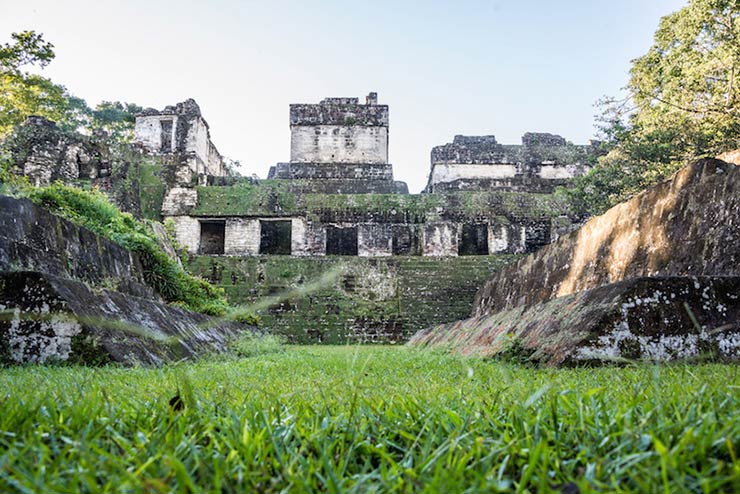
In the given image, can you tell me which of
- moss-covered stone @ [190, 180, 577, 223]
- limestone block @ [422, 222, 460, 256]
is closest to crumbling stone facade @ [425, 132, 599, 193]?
moss-covered stone @ [190, 180, 577, 223]

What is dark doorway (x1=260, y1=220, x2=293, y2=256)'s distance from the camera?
19.0 metres

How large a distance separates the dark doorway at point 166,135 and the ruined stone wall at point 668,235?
59.4 ft

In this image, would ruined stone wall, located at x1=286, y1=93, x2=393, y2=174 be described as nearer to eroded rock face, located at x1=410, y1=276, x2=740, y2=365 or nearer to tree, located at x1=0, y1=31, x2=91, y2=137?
tree, located at x1=0, y1=31, x2=91, y2=137

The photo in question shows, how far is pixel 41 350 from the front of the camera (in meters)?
3.04

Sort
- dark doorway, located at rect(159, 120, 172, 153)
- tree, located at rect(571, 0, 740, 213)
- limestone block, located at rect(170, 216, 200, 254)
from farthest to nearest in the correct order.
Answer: dark doorway, located at rect(159, 120, 172, 153)
limestone block, located at rect(170, 216, 200, 254)
tree, located at rect(571, 0, 740, 213)

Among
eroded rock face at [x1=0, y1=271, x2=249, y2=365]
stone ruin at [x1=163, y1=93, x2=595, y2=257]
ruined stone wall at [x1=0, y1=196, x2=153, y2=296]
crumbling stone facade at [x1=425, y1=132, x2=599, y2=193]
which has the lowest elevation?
eroded rock face at [x1=0, y1=271, x2=249, y2=365]

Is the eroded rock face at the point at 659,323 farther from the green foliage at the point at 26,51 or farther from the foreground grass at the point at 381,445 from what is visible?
the green foliage at the point at 26,51

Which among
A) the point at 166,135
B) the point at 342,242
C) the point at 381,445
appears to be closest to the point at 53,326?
the point at 381,445

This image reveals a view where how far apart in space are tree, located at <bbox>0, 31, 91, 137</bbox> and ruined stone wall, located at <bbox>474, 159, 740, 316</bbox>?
1549 centimetres

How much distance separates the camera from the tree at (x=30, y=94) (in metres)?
14.8

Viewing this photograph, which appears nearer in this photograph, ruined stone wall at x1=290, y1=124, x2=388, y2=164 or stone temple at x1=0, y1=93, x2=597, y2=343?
stone temple at x1=0, y1=93, x2=597, y2=343

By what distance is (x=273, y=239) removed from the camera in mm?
19078

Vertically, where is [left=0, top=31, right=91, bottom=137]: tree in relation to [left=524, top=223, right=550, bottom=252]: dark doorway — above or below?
above

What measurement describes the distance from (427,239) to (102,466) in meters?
15.7
